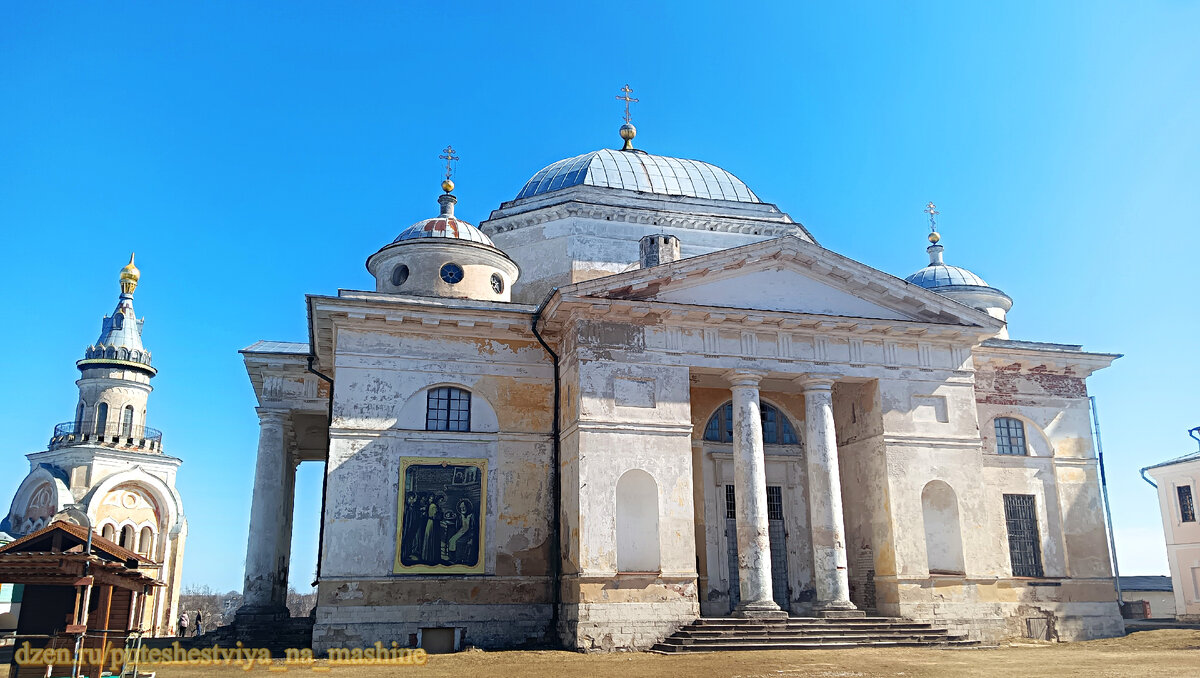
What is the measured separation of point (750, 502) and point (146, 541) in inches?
1367

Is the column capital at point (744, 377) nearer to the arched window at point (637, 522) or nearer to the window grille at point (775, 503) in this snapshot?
the arched window at point (637, 522)

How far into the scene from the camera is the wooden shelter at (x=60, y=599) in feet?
35.8

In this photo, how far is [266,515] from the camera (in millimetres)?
23344

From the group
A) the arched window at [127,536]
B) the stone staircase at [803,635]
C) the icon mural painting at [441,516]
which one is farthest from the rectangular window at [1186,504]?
the arched window at [127,536]

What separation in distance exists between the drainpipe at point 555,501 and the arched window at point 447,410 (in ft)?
6.34

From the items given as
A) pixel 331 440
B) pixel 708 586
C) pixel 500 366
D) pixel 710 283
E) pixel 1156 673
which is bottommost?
pixel 1156 673

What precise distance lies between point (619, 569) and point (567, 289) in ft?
18.6

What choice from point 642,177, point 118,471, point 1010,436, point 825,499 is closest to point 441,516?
point 825,499

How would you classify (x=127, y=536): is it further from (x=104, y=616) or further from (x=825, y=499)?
(x=825, y=499)

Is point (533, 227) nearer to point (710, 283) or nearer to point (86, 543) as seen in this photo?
point (710, 283)

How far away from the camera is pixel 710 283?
66.5 ft

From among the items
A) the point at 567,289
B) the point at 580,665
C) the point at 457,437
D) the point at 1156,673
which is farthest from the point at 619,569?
the point at 1156,673

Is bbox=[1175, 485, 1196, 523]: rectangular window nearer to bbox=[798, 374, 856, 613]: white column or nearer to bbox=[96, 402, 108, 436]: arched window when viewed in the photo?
bbox=[798, 374, 856, 613]: white column

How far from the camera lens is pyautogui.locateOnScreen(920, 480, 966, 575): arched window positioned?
20.2 metres
